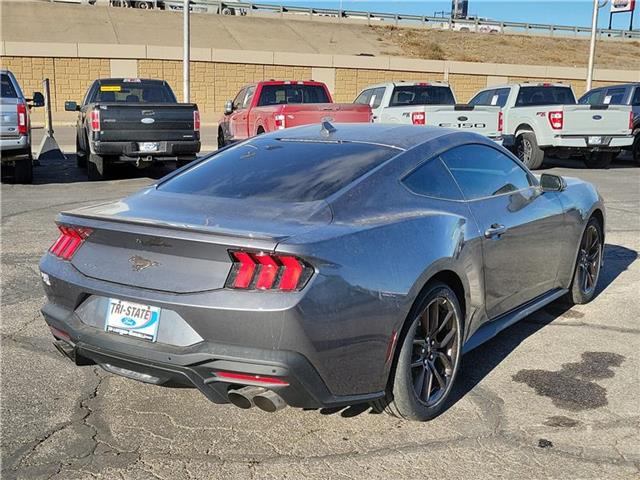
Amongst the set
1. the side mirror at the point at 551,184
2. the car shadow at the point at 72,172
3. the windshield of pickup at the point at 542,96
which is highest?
the windshield of pickup at the point at 542,96

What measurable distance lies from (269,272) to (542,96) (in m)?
15.1

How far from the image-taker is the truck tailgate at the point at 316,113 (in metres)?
11.9

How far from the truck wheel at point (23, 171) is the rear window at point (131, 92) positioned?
2.46m

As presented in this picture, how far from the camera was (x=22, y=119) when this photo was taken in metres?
11.2

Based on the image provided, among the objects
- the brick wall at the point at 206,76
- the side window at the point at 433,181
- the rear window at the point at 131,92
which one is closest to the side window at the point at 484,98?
the rear window at the point at 131,92

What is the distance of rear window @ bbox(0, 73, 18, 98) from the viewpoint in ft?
39.0

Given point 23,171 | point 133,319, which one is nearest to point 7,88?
point 23,171

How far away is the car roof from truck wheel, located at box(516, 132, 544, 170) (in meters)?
11.6

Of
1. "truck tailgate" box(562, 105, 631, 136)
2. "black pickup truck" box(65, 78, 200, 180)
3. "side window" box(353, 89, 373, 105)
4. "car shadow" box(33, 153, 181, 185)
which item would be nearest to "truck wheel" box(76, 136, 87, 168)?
"car shadow" box(33, 153, 181, 185)

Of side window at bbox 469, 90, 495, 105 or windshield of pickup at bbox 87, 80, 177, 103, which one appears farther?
side window at bbox 469, 90, 495, 105

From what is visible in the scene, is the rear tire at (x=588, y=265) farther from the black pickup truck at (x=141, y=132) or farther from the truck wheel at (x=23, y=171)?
the truck wheel at (x=23, y=171)

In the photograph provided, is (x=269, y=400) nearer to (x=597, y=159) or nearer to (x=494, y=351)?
(x=494, y=351)

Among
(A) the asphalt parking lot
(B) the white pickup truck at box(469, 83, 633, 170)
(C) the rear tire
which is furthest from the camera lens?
(B) the white pickup truck at box(469, 83, 633, 170)

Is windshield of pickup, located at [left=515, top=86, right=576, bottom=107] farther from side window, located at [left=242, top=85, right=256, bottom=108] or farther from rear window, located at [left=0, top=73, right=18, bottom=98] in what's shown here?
rear window, located at [left=0, top=73, right=18, bottom=98]
